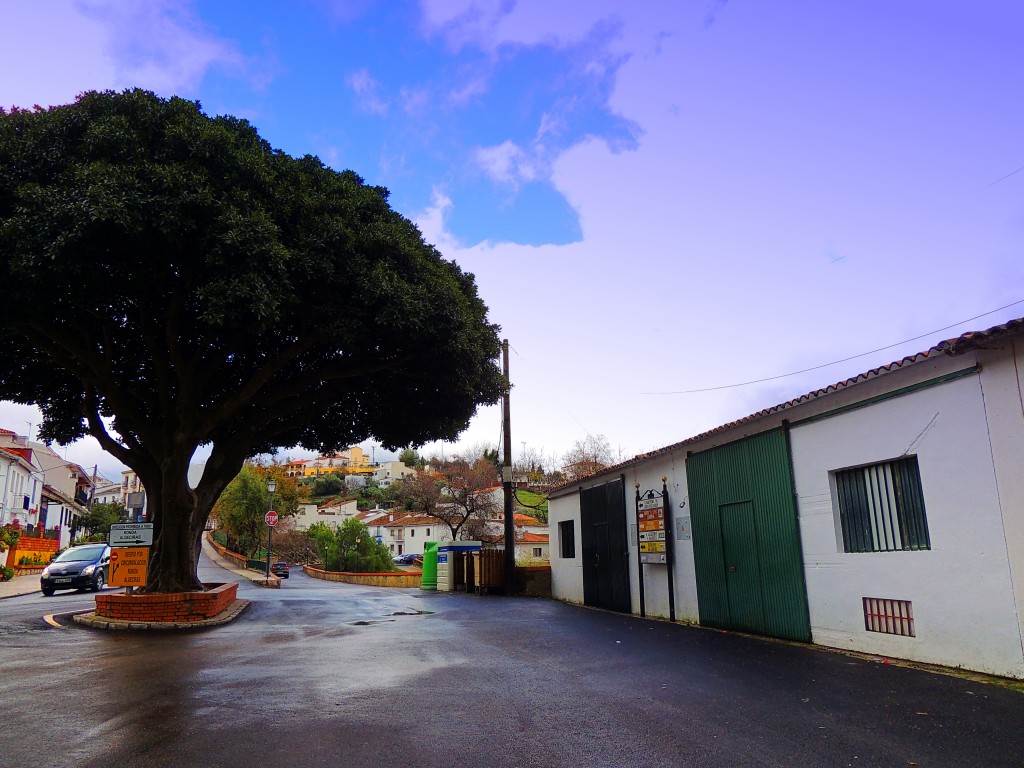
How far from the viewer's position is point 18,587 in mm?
25969

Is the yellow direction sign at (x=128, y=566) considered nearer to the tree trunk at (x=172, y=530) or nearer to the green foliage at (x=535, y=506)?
the tree trunk at (x=172, y=530)

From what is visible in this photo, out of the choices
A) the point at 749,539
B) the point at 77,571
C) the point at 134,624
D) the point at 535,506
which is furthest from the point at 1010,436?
the point at 535,506

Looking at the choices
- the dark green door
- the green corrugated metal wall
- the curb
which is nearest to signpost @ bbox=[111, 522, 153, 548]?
the curb

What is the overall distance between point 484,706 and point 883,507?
606 cm

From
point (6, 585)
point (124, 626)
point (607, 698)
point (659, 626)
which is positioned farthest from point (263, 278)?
point (6, 585)

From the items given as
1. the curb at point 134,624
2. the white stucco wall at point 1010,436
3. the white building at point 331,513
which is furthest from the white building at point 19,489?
the white stucco wall at point 1010,436

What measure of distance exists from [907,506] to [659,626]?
591 cm

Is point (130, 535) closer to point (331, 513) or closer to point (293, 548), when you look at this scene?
point (293, 548)

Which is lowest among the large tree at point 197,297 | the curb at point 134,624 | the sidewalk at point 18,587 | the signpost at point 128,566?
the sidewalk at point 18,587

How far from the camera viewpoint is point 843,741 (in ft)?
16.5

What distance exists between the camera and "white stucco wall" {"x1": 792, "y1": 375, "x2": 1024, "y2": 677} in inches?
287

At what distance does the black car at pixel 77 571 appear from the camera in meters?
21.7

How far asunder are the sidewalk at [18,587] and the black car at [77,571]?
1.52 m

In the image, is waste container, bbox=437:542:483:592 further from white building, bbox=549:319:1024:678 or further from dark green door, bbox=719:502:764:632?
dark green door, bbox=719:502:764:632
